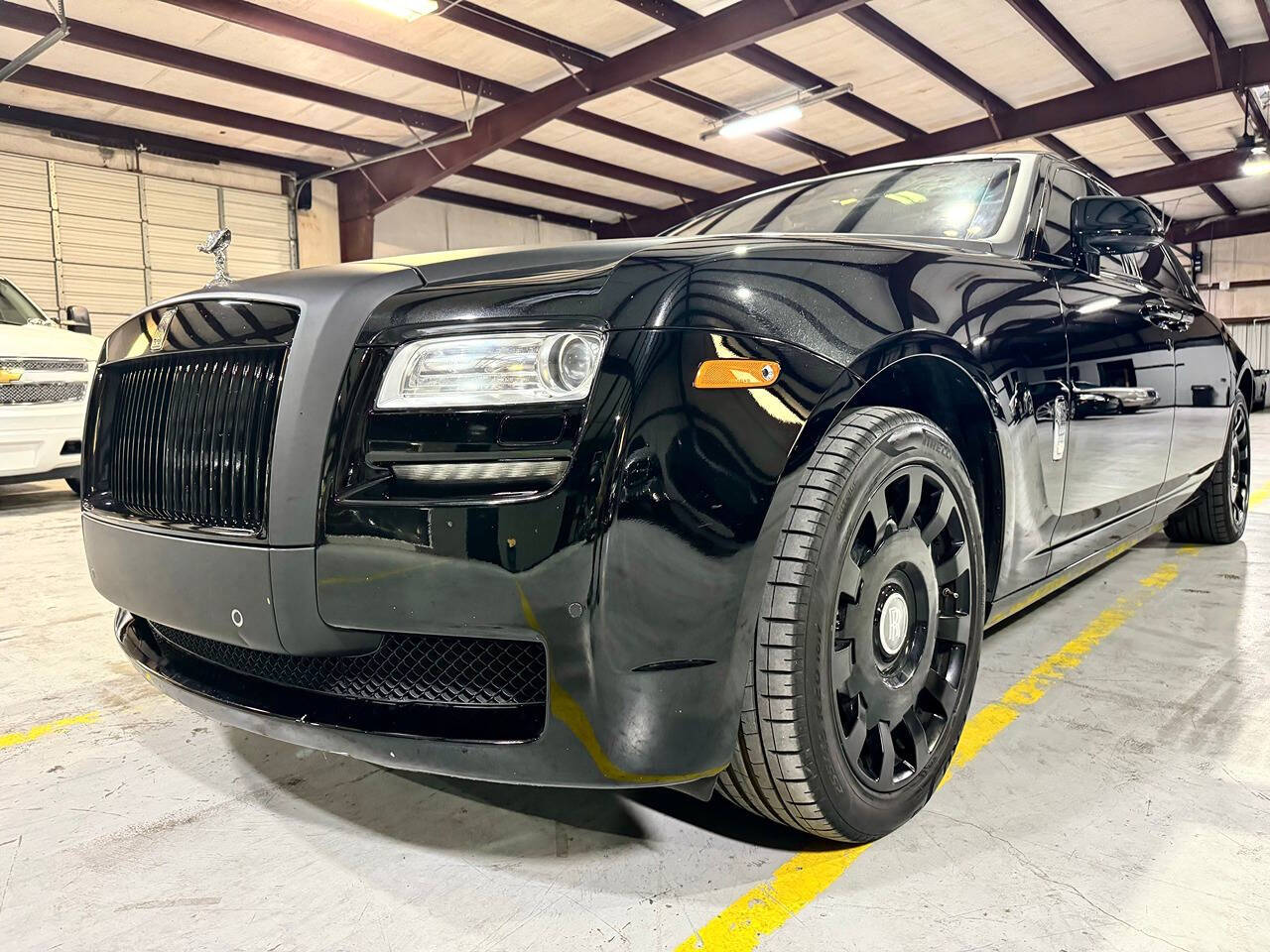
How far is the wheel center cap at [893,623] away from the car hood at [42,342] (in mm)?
5330

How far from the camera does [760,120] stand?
11.3 m

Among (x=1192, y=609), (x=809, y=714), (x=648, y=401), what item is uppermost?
(x=648, y=401)

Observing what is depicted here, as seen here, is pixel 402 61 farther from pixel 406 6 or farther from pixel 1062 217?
pixel 1062 217

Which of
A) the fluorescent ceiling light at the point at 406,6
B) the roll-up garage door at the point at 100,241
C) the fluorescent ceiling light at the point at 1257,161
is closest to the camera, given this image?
the fluorescent ceiling light at the point at 406,6

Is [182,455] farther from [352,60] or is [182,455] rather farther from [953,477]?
[352,60]

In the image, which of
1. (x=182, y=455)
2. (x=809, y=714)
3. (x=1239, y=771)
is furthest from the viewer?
(x=1239, y=771)

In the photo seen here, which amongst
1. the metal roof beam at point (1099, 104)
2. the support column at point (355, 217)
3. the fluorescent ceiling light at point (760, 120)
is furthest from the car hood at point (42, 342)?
the metal roof beam at point (1099, 104)

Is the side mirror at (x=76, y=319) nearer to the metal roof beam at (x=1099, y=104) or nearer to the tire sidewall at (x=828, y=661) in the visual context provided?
the tire sidewall at (x=828, y=661)

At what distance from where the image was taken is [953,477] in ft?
5.25

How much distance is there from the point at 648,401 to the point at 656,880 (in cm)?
78

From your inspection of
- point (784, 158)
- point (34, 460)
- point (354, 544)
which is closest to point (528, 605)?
point (354, 544)

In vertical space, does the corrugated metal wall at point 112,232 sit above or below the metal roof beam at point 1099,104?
below

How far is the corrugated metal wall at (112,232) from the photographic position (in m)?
11.0

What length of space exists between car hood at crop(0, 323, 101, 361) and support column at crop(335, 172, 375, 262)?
324 inches
